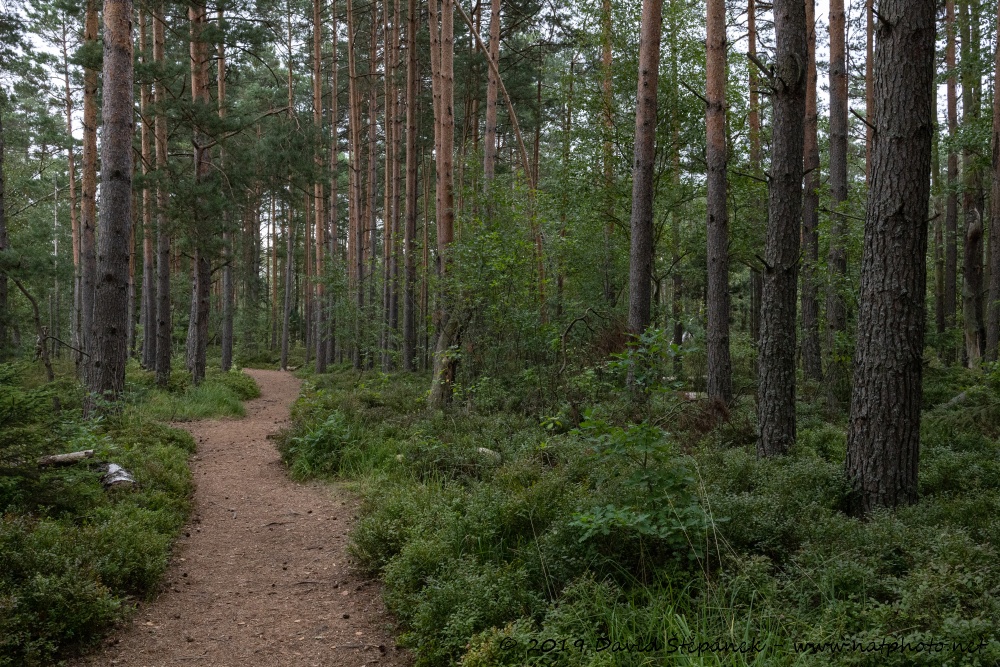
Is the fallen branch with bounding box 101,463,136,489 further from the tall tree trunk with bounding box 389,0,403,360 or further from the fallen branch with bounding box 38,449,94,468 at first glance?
the tall tree trunk with bounding box 389,0,403,360

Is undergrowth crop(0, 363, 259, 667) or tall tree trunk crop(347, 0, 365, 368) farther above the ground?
tall tree trunk crop(347, 0, 365, 368)

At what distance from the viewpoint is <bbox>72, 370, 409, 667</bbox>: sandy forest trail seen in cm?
396

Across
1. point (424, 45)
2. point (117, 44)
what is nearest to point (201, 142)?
point (117, 44)

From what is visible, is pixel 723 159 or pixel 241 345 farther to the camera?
pixel 241 345

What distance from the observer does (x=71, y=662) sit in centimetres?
363

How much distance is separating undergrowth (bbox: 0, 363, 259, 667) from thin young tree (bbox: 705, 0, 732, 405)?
736 centimetres

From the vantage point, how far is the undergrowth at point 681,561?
9.68ft

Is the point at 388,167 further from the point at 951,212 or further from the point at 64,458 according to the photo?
the point at 951,212

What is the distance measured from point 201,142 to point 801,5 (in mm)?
13295

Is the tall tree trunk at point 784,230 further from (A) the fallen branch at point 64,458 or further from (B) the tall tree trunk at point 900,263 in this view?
(A) the fallen branch at point 64,458

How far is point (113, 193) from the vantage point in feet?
28.6

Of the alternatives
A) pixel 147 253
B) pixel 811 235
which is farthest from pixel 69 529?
pixel 147 253

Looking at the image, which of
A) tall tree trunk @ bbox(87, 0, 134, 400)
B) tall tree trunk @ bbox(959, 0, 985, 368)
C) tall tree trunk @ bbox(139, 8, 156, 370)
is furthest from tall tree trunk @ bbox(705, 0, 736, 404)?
tall tree trunk @ bbox(139, 8, 156, 370)

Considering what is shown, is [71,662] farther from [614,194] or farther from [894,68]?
[614,194]
